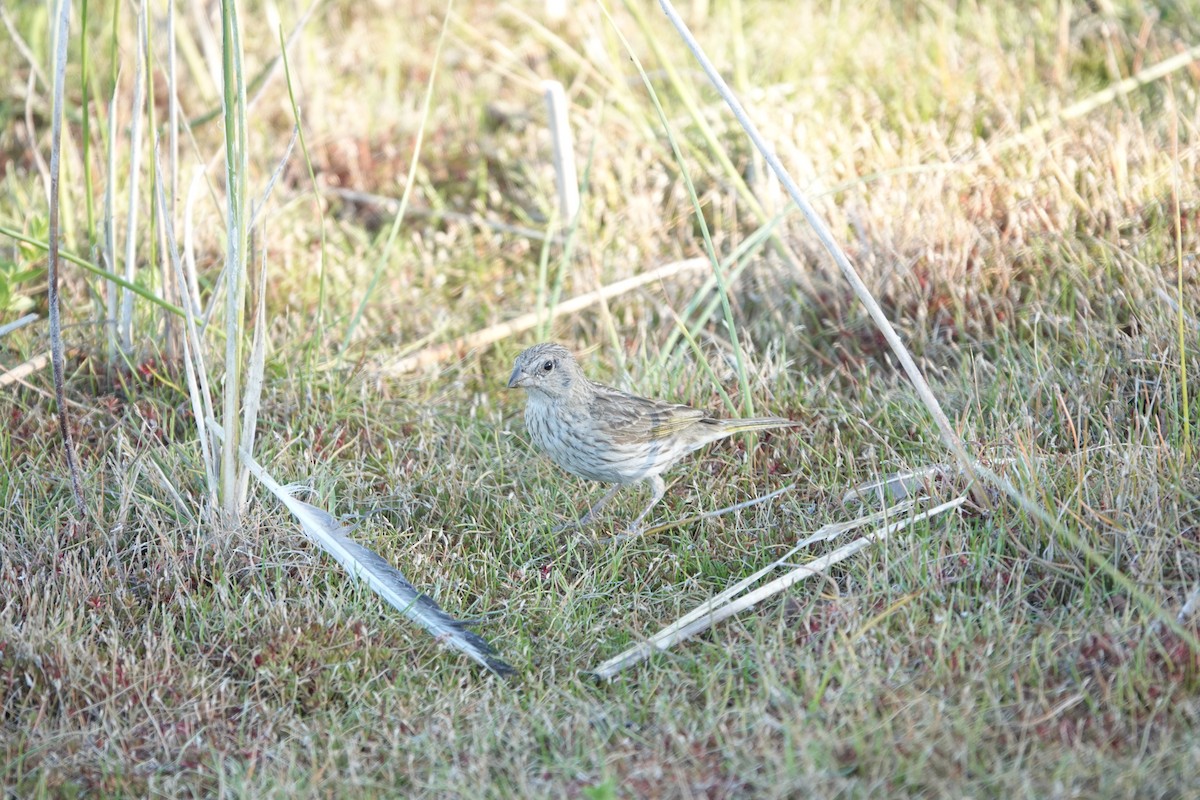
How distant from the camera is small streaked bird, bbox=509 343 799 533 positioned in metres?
4.33

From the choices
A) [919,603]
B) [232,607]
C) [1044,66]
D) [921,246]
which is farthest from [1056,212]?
[232,607]


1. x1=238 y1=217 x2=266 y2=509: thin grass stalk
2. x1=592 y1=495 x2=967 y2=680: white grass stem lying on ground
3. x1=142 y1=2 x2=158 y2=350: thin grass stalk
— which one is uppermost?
x1=142 y1=2 x2=158 y2=350: thin grass stalk

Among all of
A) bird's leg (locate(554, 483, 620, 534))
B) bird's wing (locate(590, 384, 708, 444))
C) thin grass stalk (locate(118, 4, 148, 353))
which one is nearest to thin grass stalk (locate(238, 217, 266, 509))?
thin grass stalk (locate(118, 4, 148, 353))

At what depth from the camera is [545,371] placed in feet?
14.6

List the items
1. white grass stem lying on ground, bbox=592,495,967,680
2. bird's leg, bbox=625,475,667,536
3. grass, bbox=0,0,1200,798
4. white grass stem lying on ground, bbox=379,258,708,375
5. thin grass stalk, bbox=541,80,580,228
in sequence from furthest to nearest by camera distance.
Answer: thin grass stalk, bbox=541,80,580,228, white grass stem lying on ground, bbox=379,258,708,375, bird's leg, bbox=625,475,667,536, white grass stem lying on ground, bbox=592,495,967,680, grass, bbox=0,0,1200,798

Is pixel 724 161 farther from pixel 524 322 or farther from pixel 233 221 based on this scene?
pixel 233 221

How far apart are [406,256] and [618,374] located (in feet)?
4.90

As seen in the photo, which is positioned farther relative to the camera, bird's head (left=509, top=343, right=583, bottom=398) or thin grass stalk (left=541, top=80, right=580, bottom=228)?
thin grass stalk (left=541, top=80, right=580, bottom=228)

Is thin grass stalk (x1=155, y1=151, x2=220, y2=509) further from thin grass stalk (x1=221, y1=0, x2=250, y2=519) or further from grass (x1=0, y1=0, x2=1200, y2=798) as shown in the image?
grass (x1=0, y1=0, x2=1200, y2=798)

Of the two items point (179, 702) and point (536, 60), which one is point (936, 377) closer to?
point (179, 702)

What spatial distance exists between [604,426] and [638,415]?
0.20 metres

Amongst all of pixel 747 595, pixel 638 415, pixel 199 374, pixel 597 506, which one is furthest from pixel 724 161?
pixel 199 374

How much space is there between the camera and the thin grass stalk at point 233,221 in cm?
360

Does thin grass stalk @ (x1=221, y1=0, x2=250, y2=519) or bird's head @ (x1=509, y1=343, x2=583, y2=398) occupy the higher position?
thin grass stalk @ (x1=221, y1=0, x2=250, y2=519)
